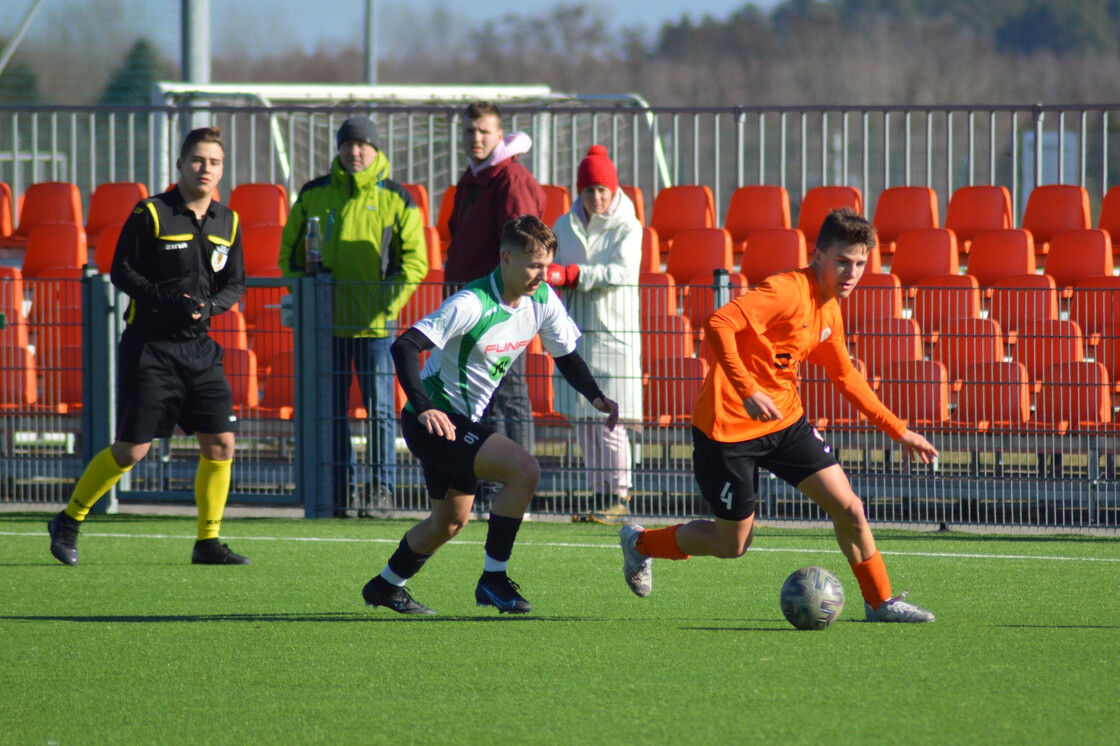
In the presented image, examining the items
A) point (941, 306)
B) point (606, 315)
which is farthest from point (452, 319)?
point (941, 306)

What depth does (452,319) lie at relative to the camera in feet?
18.6

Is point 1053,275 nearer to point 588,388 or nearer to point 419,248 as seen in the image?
point 419,248

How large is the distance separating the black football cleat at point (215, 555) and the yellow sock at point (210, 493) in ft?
0.15

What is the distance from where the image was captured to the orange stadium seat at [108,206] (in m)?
14.1

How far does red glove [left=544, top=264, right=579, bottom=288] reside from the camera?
28.8 ft

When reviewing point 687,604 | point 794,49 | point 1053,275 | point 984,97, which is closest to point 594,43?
point 794,49

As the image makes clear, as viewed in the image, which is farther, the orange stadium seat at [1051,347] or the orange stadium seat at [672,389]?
the orange stadium seat at [672,389]

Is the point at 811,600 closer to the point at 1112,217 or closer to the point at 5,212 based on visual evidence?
the point at 1112,217

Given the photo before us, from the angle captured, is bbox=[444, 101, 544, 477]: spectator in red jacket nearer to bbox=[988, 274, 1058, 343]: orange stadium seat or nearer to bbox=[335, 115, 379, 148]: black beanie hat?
bbox=[335, 115, 379, 148]: black beanie hat

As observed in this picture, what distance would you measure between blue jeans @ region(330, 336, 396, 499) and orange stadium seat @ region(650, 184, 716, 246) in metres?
4.74

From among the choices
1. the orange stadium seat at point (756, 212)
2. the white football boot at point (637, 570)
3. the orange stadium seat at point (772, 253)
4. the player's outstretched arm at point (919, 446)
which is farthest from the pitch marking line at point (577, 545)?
the orange stadium seat at point (756, 212)

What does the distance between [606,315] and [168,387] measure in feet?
10.2

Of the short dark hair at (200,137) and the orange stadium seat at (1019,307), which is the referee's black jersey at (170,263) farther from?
the orange stadium seat at (1019,307)

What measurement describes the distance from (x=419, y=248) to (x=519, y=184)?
90cm
